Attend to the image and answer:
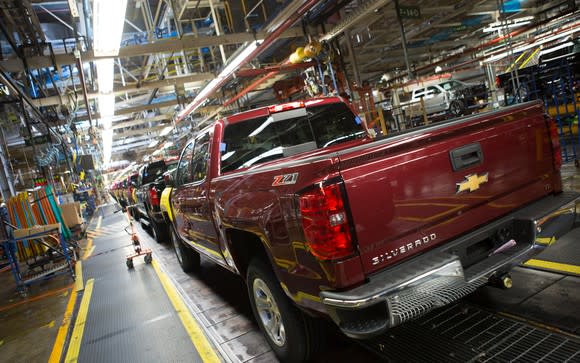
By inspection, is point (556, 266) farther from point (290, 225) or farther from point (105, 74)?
point (105, 74)

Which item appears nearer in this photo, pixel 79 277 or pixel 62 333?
pixel 62 333

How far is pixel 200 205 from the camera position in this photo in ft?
13.8

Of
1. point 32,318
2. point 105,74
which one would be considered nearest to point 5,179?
point 105,74

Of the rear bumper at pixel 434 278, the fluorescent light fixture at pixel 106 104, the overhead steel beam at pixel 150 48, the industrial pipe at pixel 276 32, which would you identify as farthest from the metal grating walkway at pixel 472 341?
the fluorescent light fixture at pixel 106 104

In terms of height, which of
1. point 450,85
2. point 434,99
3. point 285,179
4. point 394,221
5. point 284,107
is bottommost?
point 394,221

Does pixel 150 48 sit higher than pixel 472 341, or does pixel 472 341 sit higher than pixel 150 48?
pixel 150 48

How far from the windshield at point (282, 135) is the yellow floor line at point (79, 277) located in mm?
4952

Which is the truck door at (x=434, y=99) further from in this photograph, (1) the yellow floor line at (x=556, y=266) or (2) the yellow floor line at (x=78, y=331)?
(2) the yellow floor line at (x=78, y=331)

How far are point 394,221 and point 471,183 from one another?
65 cm

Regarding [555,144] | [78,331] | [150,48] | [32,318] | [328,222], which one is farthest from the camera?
[150,48]

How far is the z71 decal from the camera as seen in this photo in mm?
2244

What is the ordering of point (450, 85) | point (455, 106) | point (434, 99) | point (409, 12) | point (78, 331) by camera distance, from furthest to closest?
point (450, 85), point (434, 99), point (455, 106), point (409, 12), point (78, 331)

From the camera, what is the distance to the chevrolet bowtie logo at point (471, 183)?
2.39 m

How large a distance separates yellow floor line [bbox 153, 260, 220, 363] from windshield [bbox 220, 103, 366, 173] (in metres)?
1.68
